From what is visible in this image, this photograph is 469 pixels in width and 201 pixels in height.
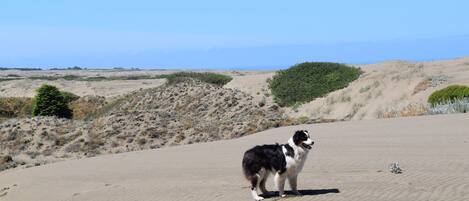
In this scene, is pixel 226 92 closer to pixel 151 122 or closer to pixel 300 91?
pixel 300 91

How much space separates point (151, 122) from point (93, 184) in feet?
44.7

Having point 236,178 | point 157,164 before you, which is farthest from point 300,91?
point 236,178

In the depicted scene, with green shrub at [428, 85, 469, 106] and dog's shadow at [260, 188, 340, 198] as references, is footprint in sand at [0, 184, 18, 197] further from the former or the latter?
green shrub at [428, 85, 469, 106]

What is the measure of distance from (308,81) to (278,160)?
132ft

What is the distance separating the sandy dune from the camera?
1188cm

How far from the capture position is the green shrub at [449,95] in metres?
30.5

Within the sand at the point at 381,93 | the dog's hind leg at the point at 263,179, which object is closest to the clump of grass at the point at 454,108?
the sand at the point at 381,93

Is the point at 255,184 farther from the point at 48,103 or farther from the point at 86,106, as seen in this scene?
the point at 86,106

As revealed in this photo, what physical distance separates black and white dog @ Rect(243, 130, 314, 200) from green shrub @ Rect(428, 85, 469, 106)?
20.8 meters

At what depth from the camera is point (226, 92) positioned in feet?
141

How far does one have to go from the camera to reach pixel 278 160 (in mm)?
10562

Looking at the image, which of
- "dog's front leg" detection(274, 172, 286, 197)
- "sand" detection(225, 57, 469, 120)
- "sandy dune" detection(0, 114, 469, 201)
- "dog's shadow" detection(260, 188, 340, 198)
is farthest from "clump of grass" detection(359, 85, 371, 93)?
"dog's front leg" detection(274, 172, 286, 197)

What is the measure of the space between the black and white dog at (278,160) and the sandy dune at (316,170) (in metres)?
0.59

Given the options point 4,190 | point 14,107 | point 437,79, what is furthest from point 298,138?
point 14,107
